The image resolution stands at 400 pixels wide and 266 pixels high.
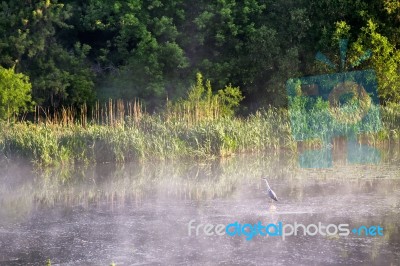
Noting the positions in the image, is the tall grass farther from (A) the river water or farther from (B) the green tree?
(B) the green tree

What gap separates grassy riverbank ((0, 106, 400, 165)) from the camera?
676 inches

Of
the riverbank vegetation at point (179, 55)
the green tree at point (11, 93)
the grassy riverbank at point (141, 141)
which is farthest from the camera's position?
the riverbank vegetation at point (179, 55)

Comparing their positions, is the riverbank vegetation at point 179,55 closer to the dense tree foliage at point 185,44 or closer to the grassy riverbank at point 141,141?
the dense tree foliage at point 185,44

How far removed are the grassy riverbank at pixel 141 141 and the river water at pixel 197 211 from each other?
0.38 meters

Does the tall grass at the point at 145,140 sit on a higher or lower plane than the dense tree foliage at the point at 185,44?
lower

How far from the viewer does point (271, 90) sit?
24000 millimetres

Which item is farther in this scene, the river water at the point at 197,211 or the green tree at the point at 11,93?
the green tree at the point at 11,93

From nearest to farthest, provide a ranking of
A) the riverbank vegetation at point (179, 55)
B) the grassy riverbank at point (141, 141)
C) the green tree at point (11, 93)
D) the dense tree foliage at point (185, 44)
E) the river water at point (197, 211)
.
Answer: the river water at point (197, 211) → the grassy riverbank at point (141, 141) → the green tree at point (11, 93) → the riverbank vegetation at point (179, 55) → the dense tree foliage at point (185, 44)

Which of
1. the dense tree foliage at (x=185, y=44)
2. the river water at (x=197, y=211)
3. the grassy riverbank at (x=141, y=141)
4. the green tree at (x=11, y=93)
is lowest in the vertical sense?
the river water at (x=197, y=211)

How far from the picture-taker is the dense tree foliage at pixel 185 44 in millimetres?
23156

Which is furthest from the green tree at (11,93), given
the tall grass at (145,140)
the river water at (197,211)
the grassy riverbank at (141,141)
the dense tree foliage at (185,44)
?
the river water at (197,211)

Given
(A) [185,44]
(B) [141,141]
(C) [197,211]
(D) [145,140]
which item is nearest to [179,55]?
(A) [185,44]

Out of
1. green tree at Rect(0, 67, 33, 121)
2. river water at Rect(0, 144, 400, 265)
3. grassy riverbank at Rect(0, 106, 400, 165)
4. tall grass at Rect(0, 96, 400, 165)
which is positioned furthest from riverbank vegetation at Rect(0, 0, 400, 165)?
river water at Rect(0, 144, 400, 265)

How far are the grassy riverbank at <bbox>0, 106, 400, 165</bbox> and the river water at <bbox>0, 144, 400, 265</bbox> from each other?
0.38m
